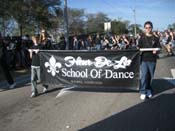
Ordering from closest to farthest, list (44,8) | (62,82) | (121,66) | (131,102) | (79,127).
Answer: (79,127) → (131,102) → (121,66) → (62,82) → (44,8)

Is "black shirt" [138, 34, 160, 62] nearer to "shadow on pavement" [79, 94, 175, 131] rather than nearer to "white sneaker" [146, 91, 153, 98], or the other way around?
"white sneaker" [146, 91, 153, 98]

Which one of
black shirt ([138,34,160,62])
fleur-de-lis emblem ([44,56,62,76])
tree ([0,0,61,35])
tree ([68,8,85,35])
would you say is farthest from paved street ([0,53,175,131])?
tree ([68,8,85,35])

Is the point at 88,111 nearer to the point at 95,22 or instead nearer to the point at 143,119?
the point at 143,119

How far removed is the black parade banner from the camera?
31.0 feet

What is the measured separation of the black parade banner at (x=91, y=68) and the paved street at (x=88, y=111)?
0.37 m

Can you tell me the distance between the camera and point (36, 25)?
37438 mm

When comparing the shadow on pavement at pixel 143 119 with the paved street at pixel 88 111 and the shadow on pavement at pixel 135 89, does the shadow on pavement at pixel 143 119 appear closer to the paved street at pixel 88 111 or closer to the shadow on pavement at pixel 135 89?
the paved street at pixel 88 111

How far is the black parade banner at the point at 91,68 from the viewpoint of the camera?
9438 mm

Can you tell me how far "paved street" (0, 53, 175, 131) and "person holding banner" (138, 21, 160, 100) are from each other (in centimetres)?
30

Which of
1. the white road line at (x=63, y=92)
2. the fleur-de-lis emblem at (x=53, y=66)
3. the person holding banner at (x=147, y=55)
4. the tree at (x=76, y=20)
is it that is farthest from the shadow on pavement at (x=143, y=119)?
the tree at (x=76, y=20)

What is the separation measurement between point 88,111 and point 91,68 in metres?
1.97

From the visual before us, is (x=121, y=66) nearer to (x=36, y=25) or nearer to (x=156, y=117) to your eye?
(x=156, y=117)

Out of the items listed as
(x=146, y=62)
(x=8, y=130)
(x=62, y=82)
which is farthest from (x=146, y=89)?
(x=8, y=130)

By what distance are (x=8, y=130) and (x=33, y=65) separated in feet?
12.2
